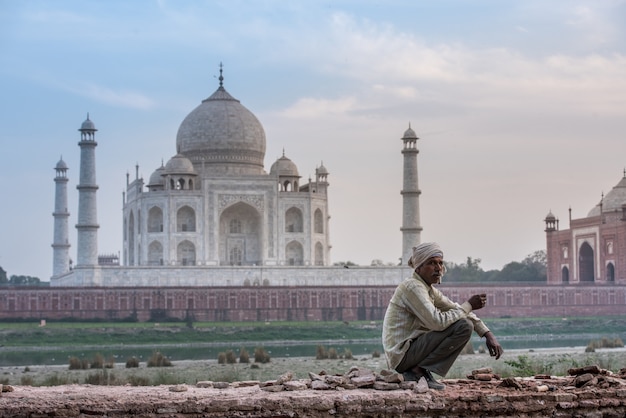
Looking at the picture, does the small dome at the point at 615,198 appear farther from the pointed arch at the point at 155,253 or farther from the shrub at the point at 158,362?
the shrub at the point at 158,362

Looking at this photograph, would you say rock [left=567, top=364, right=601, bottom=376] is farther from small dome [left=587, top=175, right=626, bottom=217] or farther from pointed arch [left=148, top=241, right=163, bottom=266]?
small dome [left=587, top=175, right=626, bottom=217]

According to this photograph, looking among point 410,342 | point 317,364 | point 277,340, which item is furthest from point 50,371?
point 410,342

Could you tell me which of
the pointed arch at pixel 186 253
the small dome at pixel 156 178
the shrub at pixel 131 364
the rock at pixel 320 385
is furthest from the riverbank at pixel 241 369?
the small dome at pixel 156 178

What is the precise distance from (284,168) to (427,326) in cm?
4001

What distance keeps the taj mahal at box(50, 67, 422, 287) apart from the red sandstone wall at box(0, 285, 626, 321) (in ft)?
6.49

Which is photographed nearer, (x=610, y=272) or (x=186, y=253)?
(x=186, y=253)

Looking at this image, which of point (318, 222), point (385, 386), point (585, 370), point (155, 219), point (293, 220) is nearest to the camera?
point (385, 386)

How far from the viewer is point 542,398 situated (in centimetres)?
568

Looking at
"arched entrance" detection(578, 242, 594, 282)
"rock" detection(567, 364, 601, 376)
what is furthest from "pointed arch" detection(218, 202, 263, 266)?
"rock" detection(567, 364, 601, 376)

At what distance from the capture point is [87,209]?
131 feet

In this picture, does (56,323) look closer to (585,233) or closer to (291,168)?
(291,168)

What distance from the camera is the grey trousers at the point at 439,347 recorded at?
5.58m

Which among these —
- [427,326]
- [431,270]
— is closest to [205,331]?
[431,270]

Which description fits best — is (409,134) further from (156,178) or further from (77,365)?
(77,365)
